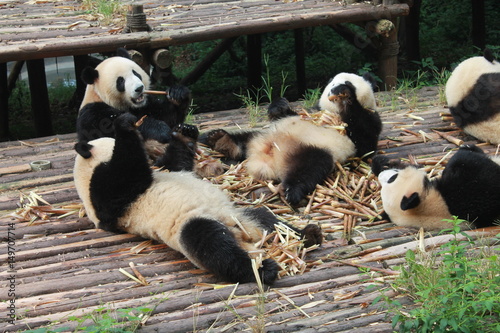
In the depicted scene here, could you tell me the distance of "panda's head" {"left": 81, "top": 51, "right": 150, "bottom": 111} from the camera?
15.8 feet

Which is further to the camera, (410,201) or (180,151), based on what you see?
(180,151)

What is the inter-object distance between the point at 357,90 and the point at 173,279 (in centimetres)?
208

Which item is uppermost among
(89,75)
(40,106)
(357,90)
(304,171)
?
(89,75)

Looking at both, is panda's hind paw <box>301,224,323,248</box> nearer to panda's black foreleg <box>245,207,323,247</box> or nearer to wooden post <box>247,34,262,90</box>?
panda's black foreleg <box>245,207,323,247</box>

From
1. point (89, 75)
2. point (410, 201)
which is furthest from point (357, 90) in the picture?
point (89, 75)

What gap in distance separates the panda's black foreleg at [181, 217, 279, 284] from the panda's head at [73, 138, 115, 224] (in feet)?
2.73

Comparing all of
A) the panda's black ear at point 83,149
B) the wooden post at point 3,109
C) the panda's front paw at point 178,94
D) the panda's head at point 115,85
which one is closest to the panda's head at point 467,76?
the panda's front paw at point 178,94

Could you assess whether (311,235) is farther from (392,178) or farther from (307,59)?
(307,59)

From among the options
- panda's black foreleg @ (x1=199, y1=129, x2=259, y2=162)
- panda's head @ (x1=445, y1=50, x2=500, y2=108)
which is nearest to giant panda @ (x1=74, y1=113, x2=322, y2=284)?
panda's black foreleg @ (x1=199, y1=129, x2=259, y2=162)

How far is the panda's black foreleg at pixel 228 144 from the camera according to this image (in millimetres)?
4891

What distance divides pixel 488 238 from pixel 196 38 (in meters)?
3.43

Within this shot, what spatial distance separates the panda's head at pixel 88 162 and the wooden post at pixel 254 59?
5.25 metres

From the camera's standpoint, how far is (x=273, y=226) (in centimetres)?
375

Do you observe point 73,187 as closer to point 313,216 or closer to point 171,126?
point 171,126
